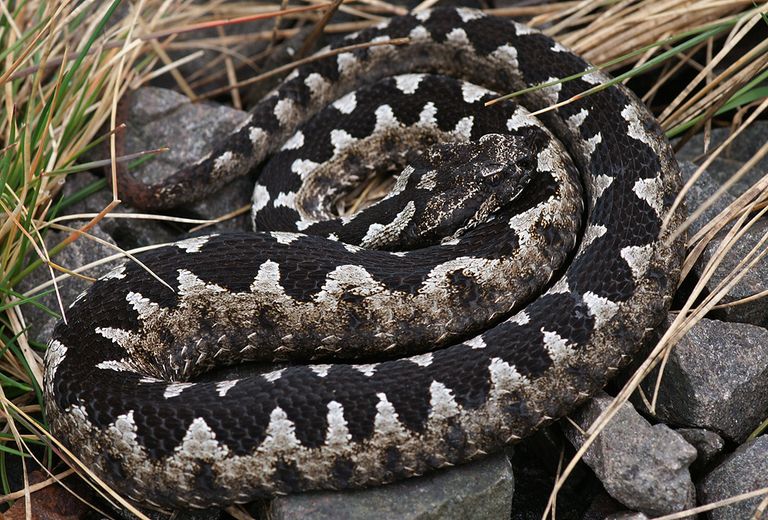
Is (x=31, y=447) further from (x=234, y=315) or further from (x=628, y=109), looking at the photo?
(x=628, y=109)

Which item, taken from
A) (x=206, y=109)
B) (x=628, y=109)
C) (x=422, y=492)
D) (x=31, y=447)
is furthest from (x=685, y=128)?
(x=31, y=447)

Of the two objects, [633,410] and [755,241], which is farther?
[755,241]

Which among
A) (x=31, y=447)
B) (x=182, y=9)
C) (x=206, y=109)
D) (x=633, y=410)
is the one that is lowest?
(x=31, y=447)

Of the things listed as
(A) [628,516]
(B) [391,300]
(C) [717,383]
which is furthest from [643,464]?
(B) [391,300]

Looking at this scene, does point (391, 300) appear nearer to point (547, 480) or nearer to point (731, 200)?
point (547, 480)

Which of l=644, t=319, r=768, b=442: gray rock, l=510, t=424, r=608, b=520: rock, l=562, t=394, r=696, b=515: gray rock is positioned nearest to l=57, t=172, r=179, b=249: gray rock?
l=510, t=424, r=608, b=520: rock

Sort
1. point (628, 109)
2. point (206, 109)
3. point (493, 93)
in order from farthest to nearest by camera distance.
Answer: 1. point (206, 109)
2. point (493, 93)
3. point (628, 109)

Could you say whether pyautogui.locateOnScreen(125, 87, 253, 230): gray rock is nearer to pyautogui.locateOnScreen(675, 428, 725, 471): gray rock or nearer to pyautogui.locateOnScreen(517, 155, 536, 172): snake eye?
pyautogui.locateOnScreen(517, 155, 536, 172): snake eye

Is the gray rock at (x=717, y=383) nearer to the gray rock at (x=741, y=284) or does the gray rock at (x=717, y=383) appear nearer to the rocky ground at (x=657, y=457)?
the rocky ground at (x=657, y=457)
